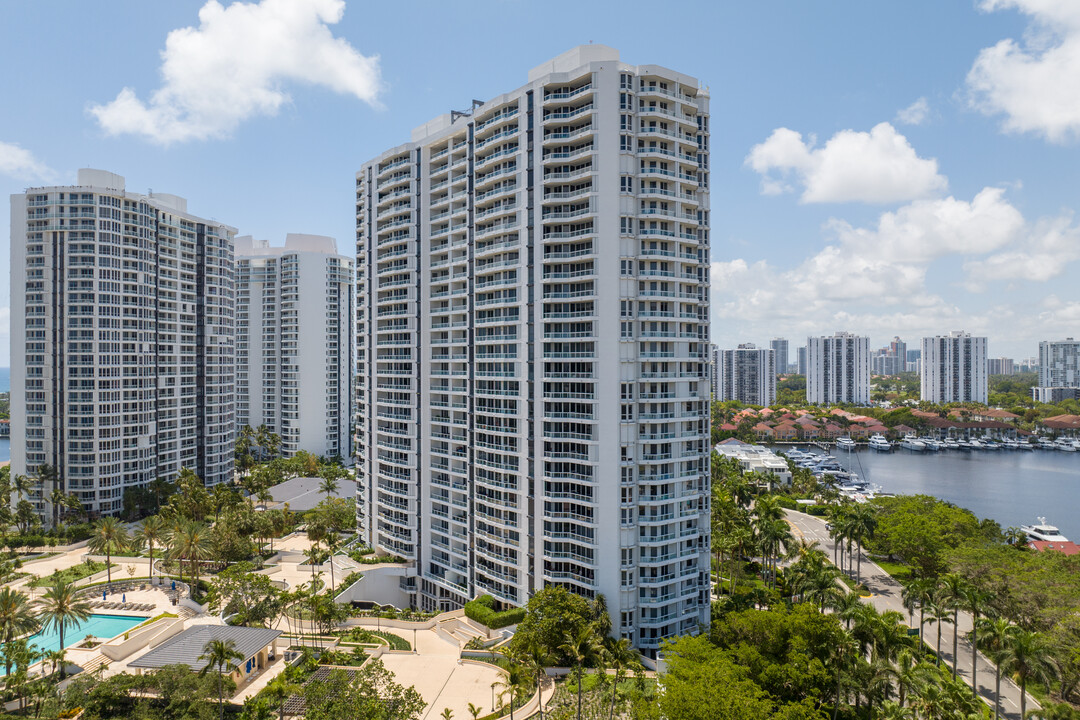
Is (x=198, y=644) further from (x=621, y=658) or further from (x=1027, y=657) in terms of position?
(x=1027, y=657)

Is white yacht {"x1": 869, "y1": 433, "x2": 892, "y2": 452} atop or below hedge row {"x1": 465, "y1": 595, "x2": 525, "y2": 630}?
below

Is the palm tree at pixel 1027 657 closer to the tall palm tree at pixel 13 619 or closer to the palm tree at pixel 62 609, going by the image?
the palm tree at pixel 62 609

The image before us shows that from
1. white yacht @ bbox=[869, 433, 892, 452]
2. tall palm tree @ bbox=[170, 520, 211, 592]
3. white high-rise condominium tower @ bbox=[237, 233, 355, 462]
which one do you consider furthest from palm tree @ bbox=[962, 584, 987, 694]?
white yacht @ bbox=[869, 433, 892, 452]

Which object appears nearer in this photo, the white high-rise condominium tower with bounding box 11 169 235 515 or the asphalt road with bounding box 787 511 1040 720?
the asphalt road with bounding box 787 511 1040 720

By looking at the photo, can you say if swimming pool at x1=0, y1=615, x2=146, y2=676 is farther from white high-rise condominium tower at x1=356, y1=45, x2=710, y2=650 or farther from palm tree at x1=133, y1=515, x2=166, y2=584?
white high-rise condominium tower at x1=356, y1=45, x2=710, y2=650

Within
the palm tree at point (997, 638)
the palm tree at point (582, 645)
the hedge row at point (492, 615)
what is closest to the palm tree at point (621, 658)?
the palm tree at point (582, 645)

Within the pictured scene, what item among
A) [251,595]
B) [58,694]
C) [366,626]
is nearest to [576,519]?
[366,626]

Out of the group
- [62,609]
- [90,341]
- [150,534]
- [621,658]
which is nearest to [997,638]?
[621,658]
